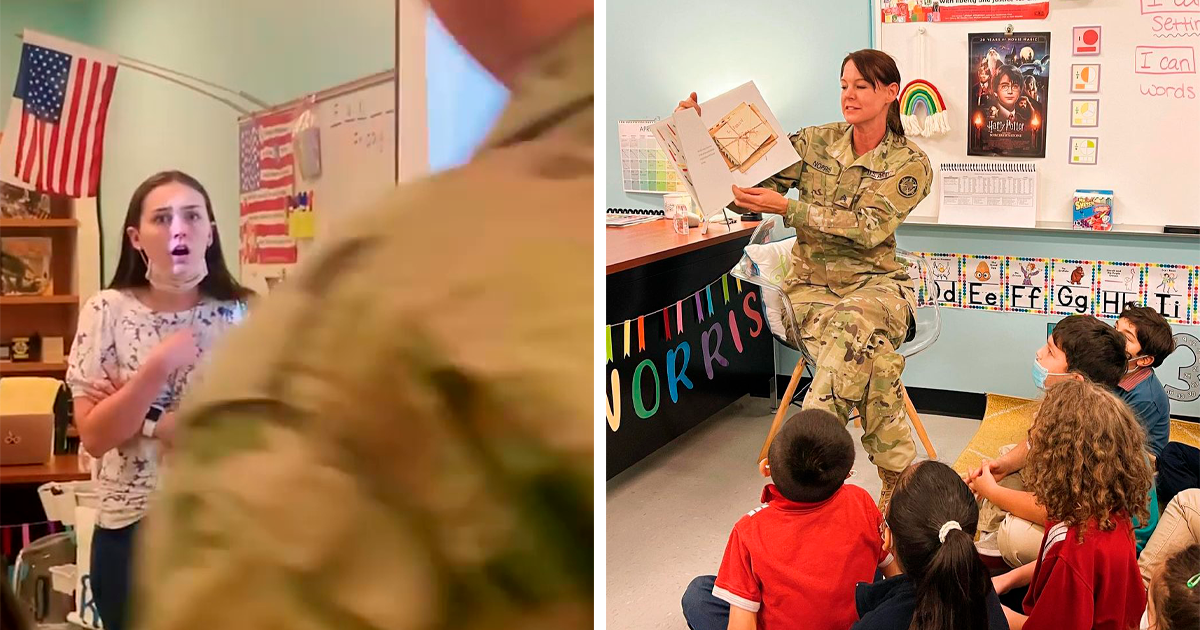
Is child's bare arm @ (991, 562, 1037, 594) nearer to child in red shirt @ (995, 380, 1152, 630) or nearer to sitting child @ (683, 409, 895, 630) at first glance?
child in red shirt @ (995, 380, 1152, 630)

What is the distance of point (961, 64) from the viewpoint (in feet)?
→ 12.3

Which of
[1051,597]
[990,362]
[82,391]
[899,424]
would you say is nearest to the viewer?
[82,391]

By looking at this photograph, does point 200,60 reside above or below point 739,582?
above


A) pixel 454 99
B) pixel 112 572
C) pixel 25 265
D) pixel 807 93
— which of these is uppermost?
pixel 807 93

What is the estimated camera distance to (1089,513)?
5.89ft

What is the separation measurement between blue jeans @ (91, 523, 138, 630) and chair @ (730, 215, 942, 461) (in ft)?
8.56

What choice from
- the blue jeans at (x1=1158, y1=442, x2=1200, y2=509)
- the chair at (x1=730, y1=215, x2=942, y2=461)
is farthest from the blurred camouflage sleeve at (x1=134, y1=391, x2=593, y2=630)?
the chair at (x1=730, y1=215, x2=942, y2=461)

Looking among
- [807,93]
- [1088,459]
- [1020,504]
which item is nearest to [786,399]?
[1020,504]

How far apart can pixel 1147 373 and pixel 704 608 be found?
56.6 inches

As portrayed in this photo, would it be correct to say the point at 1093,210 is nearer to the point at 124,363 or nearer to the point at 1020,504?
the point at 1020,504

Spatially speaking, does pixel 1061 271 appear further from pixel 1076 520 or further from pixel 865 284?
pixel 1076 520

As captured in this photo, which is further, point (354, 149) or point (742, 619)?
point (742, 619)

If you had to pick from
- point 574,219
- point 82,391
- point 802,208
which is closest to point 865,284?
point 802,208

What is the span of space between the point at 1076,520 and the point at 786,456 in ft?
1.77
